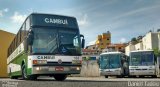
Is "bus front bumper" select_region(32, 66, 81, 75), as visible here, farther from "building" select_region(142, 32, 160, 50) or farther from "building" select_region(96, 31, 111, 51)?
"building" select_region(96, 31, 111, 51)

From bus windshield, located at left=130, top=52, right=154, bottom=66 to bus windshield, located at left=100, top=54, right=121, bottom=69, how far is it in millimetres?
1472

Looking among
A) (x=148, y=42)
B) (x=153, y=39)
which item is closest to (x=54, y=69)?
(x=153, y=39)

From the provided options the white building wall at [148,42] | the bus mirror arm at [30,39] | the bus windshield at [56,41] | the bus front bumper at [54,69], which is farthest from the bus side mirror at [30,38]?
the white building wall at [148,42]

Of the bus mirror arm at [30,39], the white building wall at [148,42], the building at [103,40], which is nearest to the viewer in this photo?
the bus mirror arm at [30,39]

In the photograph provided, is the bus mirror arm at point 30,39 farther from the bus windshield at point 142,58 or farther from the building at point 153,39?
the building at point 153,39

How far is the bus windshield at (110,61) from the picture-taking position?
33.2m

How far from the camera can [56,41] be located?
1719 cm

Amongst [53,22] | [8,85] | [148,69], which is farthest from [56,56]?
[148,69]

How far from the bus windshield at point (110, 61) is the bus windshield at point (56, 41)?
16011 millimetres

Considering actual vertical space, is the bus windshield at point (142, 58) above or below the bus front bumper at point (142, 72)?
above

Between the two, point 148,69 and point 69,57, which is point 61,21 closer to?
point 69,57

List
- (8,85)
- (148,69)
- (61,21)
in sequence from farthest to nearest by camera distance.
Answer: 1. (148,69)
2. (61,21)
3. (8,85)

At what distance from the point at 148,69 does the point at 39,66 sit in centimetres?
1625

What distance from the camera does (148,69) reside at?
31062mm
